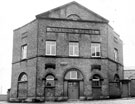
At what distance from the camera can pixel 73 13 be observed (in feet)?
104

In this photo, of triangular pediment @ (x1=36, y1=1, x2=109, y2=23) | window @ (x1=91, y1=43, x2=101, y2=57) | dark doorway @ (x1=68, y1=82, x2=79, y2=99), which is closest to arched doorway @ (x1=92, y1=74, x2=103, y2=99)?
dark doorway @ (x1=68, y1=82, x2=79, y2=99)

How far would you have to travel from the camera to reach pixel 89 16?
3225cm

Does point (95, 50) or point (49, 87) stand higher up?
point (95, 50)

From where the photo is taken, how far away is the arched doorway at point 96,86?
3045cm

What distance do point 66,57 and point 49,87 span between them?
4.03 metres

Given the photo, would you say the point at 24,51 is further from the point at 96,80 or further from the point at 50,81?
the point at 96,80

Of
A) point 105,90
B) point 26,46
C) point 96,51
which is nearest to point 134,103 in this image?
point 105,90

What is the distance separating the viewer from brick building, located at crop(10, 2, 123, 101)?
98.1 feet

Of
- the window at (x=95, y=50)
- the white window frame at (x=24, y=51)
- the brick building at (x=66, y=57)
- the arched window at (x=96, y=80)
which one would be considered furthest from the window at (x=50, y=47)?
the arched window at (x=96, y=80)

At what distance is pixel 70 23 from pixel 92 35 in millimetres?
3042

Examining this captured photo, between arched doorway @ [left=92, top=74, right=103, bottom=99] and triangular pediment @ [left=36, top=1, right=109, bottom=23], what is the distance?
23.5 ft

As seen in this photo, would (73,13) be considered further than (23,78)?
No

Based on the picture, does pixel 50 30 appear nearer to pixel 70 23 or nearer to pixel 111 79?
pixel 70 23

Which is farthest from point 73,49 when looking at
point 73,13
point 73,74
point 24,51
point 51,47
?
point 24,51
